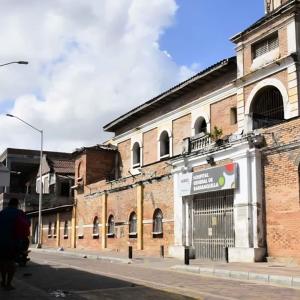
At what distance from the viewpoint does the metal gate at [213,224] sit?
24152 millimetres

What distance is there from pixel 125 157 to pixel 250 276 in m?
28.0

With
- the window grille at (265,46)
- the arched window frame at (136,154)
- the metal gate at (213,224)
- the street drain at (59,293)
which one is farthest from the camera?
the arched window frame at (136,154)

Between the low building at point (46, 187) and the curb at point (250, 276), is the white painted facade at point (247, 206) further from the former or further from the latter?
the low building at point (46, 187)

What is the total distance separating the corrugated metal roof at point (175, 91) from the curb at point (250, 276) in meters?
13.5

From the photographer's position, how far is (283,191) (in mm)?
21266

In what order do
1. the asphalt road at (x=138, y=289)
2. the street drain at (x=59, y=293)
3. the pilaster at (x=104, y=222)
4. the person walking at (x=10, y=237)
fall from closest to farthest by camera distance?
1. the person walking at (x=10, y=237)
2. the street drain at (x=59, y=293)
3. the asphalt road at (x=138, y=289)
4. the pilaster at (x=104, y=222)

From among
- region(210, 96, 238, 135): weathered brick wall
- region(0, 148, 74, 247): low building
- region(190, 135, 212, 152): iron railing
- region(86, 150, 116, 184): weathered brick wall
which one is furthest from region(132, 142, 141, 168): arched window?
region(190, 135, 212, 152): iron railing

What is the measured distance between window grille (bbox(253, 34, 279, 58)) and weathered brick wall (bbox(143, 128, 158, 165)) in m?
13.5

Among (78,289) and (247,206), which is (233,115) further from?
(78,289)

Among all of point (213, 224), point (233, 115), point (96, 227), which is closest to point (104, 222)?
point (96, 227)

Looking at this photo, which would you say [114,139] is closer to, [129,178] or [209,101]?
[129,178]

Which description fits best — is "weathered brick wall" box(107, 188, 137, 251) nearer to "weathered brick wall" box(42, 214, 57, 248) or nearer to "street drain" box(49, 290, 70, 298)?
"weathered brick wall" box(42, 214, 57, 248)

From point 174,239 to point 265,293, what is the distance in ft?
50.0

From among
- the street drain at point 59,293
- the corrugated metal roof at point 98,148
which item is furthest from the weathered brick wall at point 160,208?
the street drain at point 59,293
